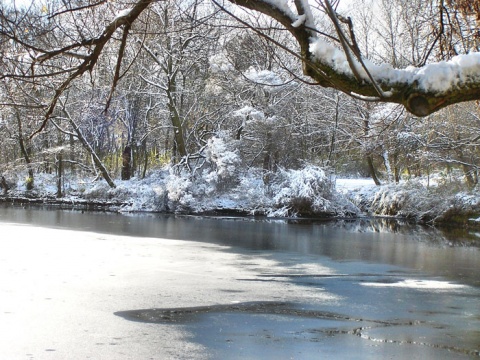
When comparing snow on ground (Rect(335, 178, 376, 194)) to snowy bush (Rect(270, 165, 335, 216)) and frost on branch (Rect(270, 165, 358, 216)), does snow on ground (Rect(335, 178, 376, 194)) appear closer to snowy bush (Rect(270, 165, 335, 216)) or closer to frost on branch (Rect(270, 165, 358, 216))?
frost on branch (Rect(270, 165, 358, 216))

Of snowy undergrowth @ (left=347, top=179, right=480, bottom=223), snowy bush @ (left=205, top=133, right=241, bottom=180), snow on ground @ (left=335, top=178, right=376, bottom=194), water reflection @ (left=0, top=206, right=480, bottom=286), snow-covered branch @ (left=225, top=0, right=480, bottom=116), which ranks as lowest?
water reflection @ (left=0, top=206, right=480, bottom=286)

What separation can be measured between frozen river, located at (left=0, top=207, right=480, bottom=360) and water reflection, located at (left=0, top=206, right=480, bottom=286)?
10 centimetres

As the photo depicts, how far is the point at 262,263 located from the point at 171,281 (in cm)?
267

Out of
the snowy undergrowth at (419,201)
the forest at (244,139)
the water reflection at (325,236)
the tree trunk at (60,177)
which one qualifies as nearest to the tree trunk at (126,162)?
the forest at (244,139)

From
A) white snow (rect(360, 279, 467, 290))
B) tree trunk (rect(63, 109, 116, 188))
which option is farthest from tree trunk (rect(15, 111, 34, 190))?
white snow (rect(360, 279, 467, 290))

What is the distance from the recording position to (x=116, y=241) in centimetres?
1348

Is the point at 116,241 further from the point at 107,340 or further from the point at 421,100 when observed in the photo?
the point at 421,100

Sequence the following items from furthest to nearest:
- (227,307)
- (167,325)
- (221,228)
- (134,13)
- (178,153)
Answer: (178,153) < (221,228) < (227,307) < (167,325) < (134,13)

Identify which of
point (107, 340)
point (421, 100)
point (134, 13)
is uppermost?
point (134, 13)

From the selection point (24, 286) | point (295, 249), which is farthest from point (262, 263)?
point (24, 286)

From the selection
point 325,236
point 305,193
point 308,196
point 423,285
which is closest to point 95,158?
point 305,193

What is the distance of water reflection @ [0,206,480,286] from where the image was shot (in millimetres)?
11883

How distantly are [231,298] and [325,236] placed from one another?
952 centimetres

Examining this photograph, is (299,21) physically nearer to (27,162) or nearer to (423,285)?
(423,285)
